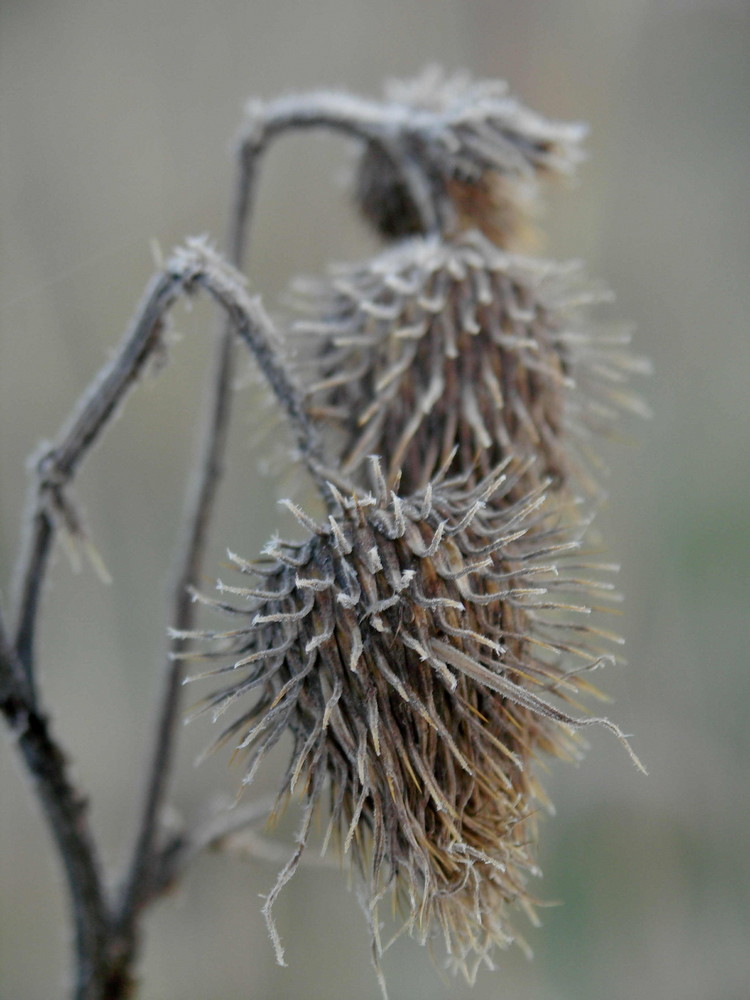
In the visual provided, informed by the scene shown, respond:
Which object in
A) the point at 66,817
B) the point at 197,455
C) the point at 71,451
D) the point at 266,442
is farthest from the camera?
the point at 266,442

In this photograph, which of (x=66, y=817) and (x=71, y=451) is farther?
(x=66, y=817)

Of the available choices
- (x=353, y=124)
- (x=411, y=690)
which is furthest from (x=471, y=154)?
(x=411, y=690)

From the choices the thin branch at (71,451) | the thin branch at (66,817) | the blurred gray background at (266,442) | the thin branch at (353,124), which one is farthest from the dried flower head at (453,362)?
the blurred gray background at (266,442)

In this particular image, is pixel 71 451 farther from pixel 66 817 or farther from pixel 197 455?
pixel 66 817

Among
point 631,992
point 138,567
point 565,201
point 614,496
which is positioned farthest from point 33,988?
point 565,201

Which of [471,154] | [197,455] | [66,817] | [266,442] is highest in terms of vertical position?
[471,154]

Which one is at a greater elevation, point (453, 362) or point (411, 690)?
point (453, 362)
